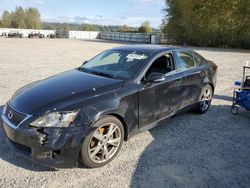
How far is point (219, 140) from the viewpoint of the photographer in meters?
4.65

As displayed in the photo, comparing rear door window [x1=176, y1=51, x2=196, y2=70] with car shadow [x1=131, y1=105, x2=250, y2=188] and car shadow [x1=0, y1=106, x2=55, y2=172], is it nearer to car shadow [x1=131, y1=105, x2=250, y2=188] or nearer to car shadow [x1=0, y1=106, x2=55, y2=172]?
car shadow [x1=131, y1=105, x2=250, y2=188]

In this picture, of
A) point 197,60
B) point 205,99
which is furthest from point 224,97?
point 197,60

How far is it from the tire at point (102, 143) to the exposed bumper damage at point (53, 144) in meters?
0.13

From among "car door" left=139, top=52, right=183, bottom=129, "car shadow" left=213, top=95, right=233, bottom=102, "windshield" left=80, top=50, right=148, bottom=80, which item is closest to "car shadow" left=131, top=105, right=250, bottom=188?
"car door" left=139, top=52, right=183, bottom=129

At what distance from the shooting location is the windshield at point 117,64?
4383mm

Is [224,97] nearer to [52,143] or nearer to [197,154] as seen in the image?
[197,154]

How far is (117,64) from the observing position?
471cm

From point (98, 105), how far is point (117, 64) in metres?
1.33

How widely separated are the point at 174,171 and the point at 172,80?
1709 millimetres

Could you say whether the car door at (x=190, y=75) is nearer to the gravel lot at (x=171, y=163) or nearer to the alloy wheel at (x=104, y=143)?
the gravel lot at (x=171, y=163)

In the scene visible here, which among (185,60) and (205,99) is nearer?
(185,60)

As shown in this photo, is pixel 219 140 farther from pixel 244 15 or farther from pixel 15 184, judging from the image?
pixel 244 15

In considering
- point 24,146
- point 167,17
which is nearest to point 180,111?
point 24,146

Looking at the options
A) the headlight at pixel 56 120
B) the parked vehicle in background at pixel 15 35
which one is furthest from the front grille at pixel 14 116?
the parked vehicle in background at pixel 15 35
